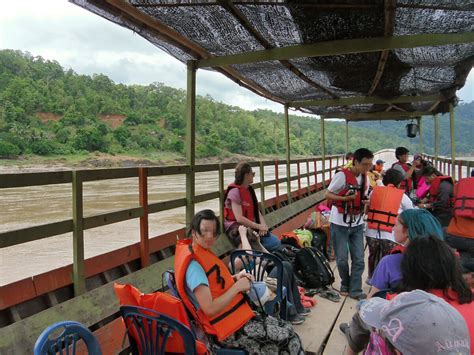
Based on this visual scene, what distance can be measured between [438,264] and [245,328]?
0.99 m

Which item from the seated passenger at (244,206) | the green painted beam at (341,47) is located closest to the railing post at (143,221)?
the seated passenger at (244,206)

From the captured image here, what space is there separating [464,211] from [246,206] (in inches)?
71.8

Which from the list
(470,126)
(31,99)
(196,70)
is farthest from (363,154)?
(470,126)

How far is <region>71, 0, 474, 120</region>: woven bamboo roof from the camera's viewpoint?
11.3 feet

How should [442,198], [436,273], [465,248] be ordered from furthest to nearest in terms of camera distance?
[442,198] → [465,248] → [436,273]

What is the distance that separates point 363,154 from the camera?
3.86 metres

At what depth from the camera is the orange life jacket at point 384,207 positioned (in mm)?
3754

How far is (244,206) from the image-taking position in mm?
4160

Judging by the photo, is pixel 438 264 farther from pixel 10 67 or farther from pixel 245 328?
pixel 10 67

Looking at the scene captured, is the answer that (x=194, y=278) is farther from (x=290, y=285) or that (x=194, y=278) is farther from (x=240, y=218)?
(x=240, y=218)

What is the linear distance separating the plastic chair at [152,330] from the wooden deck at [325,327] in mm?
1441

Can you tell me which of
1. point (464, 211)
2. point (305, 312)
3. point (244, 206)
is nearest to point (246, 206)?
point (244, 206)

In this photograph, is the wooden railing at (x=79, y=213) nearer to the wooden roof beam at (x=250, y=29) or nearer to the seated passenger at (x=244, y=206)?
the seated passenger at (x=244, y=206)

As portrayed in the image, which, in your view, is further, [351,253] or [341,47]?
[341,47]
